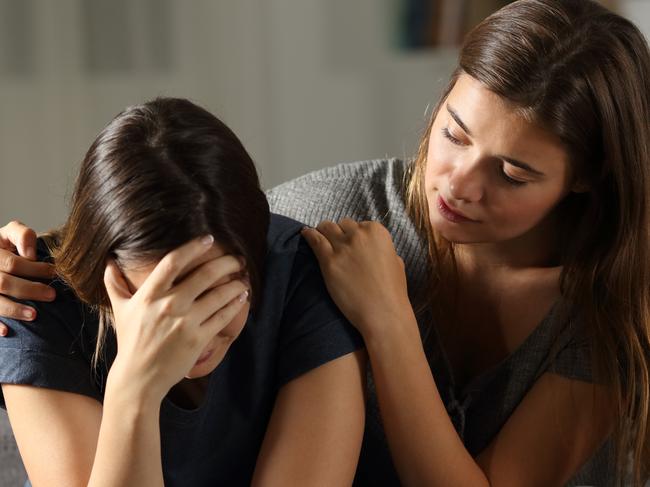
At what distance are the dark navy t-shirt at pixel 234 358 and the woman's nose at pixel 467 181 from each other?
217 millimetres

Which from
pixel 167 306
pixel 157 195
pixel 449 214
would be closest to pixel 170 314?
pixel 167 306

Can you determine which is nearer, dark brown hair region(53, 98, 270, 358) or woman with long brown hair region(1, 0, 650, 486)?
dark brown hair region(53, 98, 270, 358)

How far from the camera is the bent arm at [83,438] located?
1.16 m

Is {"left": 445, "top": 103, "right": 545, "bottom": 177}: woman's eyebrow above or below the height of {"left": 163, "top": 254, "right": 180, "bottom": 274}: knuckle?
above

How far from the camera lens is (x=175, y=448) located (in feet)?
4.34

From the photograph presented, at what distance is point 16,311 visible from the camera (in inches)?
49.3

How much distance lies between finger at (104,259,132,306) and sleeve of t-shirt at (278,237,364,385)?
0.25 m

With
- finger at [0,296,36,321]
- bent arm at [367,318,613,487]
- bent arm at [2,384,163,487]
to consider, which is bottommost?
bent arm at [367,318,613,487]

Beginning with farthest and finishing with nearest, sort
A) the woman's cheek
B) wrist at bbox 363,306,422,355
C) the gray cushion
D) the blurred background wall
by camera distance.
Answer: the blurred background wall
the gray cushion
wrist at bbox 363,306,422,355
the woman's cheek

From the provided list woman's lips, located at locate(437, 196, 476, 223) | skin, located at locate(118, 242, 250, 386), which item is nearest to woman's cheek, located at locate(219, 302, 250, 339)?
skin, located at locate(118, 242, 250, 386)

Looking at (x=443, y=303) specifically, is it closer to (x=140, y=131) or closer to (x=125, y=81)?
(x=140, y=131)

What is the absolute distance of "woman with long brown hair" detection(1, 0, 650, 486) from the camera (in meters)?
1.34

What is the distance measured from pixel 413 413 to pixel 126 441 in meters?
0.39

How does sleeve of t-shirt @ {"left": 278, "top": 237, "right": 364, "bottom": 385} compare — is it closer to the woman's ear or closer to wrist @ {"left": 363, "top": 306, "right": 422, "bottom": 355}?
wrist @ {"left": 363, "top": 306, "right": 422, "bottom": 355}
